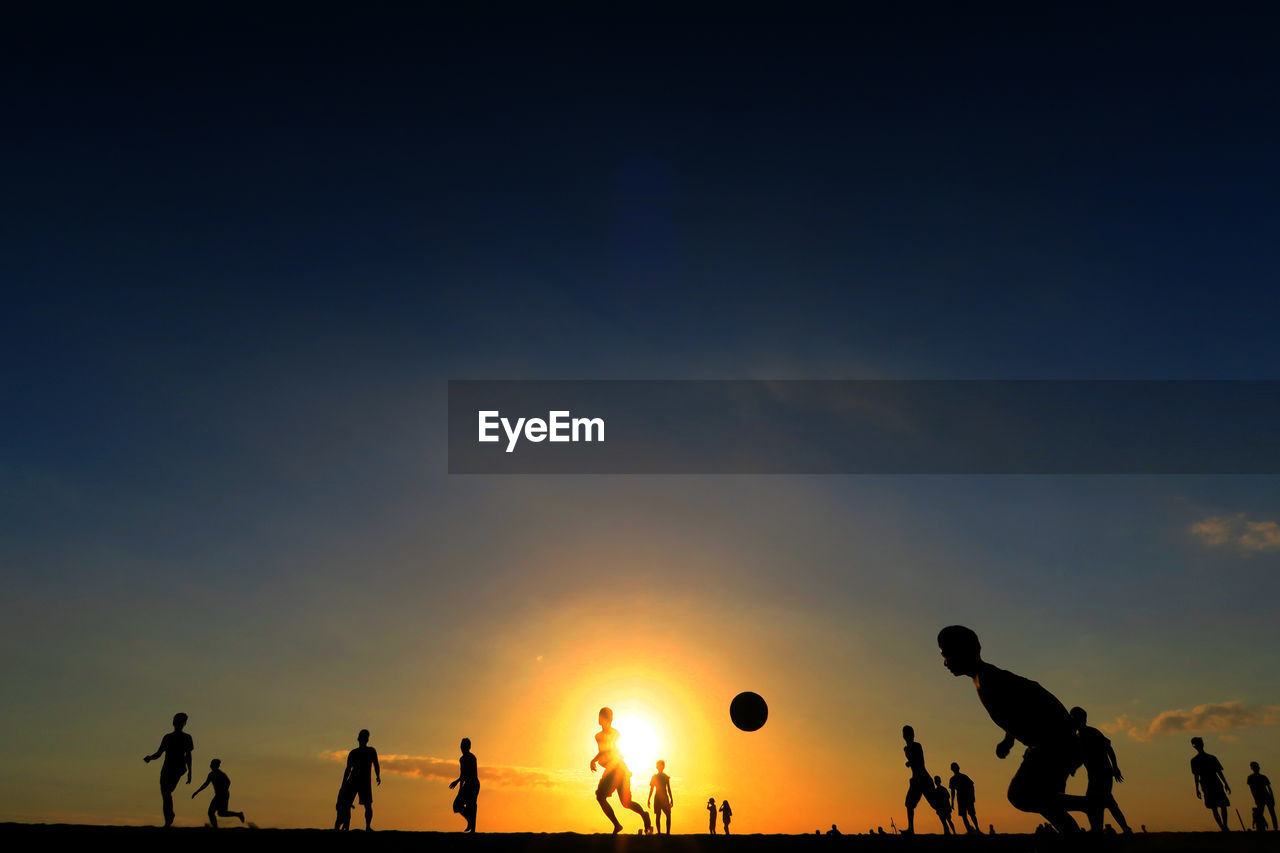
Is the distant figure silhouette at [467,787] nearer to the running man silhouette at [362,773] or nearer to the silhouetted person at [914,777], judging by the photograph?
the running man silhouette at [362,773]

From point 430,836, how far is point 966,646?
8803 millimetres

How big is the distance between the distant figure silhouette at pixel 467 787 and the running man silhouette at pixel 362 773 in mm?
1712

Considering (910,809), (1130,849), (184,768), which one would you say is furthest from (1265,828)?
(184,768)

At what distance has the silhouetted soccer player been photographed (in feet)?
62.0

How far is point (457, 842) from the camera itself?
39.1 ft

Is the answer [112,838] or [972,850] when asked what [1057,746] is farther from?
[112,838]

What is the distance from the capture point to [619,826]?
52.0ft

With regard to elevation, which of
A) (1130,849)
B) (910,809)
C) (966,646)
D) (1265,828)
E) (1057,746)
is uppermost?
(966,646)

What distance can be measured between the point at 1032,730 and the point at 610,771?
10.4m

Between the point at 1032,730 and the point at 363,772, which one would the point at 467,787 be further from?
the point at 1032,730

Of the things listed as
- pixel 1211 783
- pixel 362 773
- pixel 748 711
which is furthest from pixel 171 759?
pixel 1211 783

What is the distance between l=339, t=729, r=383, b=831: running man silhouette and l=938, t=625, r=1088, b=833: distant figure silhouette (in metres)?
14.7

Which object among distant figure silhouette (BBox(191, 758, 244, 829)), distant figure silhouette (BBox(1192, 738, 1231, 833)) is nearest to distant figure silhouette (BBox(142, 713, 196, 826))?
distant figure silhouette (BBox(191, 758, 244, 829))

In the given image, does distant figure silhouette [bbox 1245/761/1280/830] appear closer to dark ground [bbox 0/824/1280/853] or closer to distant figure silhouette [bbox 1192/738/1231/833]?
distant figure silhouette [bbox 1192/738/1231/833]
